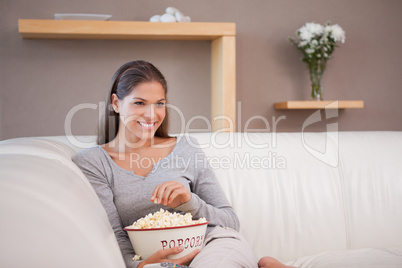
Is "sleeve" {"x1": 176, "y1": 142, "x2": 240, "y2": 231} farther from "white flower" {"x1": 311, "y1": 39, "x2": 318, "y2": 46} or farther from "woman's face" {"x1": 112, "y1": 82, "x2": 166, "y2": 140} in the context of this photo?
"white flower" {"x1": 311, "y1": 39, "x2": 318, "y2": 46}

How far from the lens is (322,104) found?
385 centimetres

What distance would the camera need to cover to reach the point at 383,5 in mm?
4250

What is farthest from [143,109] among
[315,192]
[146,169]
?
[315,192]

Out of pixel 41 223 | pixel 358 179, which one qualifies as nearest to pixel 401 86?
pixel 358 179

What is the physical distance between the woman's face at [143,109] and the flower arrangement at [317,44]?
2232 mm

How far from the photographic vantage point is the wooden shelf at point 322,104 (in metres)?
3.80

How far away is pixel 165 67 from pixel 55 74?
0.86 meters

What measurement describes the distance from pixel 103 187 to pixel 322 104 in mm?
2587

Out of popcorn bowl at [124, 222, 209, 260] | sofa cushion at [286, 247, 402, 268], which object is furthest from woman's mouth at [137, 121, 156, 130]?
sofa cushion at [286, 247, 402, 268]

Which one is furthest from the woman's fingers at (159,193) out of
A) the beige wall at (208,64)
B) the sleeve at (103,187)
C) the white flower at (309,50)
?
the white flower at (309,50)

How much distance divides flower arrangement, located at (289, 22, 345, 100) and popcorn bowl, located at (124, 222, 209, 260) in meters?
2.71

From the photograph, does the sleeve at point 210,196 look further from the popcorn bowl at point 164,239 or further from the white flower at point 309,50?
the white flower at point 309,50

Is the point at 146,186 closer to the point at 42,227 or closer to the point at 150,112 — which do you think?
the point at 150,112

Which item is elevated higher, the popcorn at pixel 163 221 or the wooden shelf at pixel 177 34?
the wooden shelf at pixel 177 34
